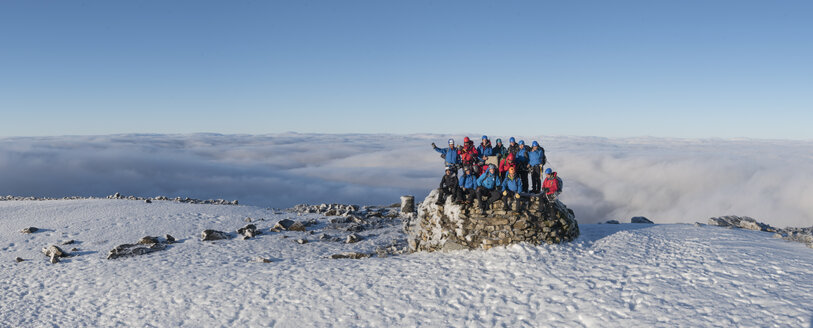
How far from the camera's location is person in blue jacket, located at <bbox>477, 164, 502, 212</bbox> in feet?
50.8

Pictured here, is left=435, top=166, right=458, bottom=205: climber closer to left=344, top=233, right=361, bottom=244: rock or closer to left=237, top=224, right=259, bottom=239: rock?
left=344, top=233, right=361, bottom=244: rock

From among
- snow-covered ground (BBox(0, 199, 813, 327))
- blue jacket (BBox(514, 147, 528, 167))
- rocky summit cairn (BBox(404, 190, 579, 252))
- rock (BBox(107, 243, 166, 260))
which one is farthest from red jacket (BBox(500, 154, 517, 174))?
rock (BBox(107, 243, 166, 260))

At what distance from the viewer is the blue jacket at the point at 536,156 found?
16953mm

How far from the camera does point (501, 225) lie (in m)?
15.2

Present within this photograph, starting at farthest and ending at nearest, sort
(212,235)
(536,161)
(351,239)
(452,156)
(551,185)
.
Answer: (351,239) < (212,235) < (452,156) < (536,161) < (551,185)

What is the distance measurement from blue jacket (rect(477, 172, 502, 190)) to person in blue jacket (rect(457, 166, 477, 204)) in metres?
0.29

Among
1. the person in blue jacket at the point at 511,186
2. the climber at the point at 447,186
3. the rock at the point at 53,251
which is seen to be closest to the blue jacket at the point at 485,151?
the climber at the point at 447,186

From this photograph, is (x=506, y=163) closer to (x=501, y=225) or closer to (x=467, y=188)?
(x=467, y=188)

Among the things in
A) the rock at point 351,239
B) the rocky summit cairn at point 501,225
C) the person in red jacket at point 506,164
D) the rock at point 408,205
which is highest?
the person in red jacket at point 506,164

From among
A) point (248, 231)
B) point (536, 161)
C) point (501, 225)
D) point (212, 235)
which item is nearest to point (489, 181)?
point (501, 225)

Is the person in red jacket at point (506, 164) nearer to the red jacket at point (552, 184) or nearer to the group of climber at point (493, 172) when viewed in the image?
the group of climber at point (493, 172)

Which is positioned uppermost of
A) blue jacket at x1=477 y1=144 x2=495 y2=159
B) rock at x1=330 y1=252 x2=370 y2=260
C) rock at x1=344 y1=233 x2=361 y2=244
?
blue jacket at x1=477 y1=144 x2=495 y2=159

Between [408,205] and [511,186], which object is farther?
[408,205]

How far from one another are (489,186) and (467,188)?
2.76 ft
